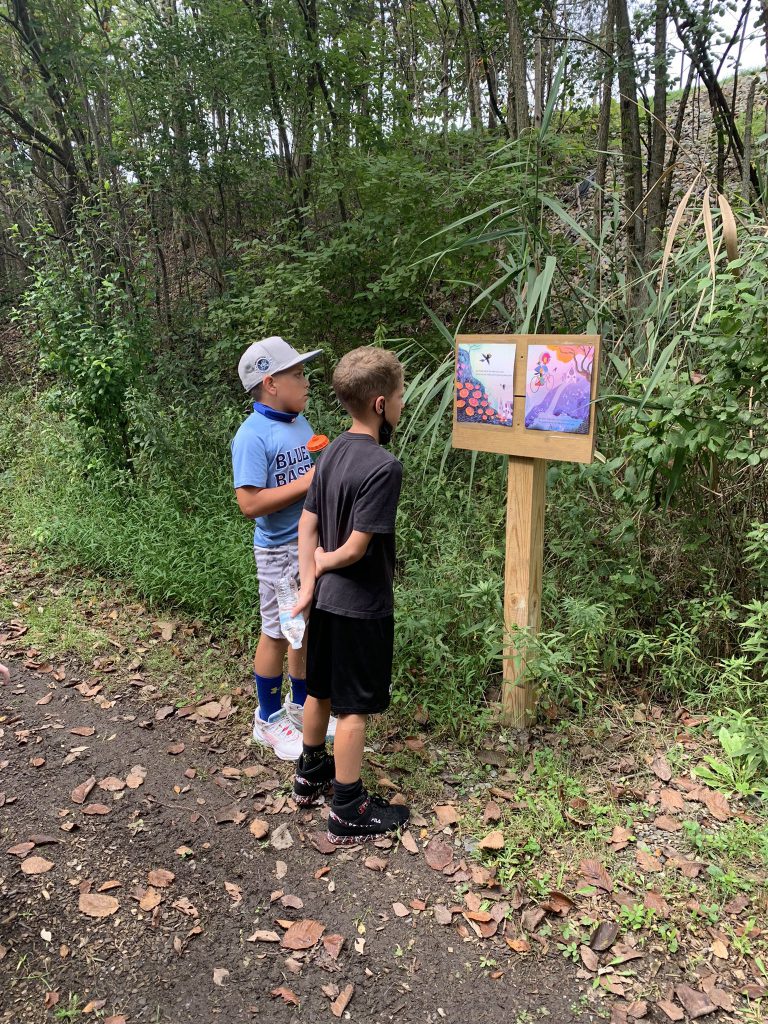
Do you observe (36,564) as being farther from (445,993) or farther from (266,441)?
(445,993)

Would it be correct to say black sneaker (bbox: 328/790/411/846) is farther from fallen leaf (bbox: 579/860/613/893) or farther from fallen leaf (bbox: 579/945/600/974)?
fallen leaf (bbox: 579/945/600/974)

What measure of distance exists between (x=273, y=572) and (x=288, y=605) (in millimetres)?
169

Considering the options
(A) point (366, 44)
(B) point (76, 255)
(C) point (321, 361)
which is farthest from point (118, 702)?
(A) point (366, 44)

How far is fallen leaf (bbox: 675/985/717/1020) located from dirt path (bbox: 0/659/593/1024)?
0.91 feet

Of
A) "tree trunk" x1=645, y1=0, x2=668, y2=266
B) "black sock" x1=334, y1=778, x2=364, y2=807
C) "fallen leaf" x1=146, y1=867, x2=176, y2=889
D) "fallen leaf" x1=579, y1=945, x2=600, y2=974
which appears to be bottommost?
"fallen leaf" x1=146, y1=867, x2=176, y2=889

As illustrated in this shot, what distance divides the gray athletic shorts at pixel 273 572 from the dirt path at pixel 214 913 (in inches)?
27.9

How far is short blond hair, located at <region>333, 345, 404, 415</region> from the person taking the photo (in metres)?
2.45

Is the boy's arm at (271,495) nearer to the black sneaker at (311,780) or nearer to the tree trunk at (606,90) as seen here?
the black sneaker at (311,780)

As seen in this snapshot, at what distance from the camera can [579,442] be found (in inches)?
108

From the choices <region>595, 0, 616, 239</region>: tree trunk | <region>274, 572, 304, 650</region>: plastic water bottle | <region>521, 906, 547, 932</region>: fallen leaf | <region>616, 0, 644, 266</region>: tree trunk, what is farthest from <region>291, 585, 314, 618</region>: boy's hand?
<region>616, 0, 644, 266</region>: tree trunk

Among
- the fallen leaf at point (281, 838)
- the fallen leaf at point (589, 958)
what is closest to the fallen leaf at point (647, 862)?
the fallen leaf at point (589, 958)

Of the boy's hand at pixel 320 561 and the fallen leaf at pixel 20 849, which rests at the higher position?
the boy's hand at pixel 320 561

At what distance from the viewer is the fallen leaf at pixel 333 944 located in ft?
7.45

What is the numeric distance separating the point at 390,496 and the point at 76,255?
5129 mm
